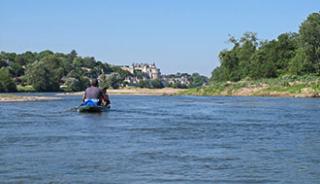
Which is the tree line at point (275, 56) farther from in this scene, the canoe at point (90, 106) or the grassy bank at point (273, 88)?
the canoe at point (90, 106)

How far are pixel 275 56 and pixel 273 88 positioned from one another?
2819 centimetres

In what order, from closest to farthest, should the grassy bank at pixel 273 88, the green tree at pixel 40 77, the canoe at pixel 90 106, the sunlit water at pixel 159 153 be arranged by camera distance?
the sunlit water at pixel 159 153 → the canoe at pixel 90 106 → the grassy bank at pixel 273 88 → the green tree at pixel 40 77

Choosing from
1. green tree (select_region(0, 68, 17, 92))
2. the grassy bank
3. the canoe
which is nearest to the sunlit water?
the canoe

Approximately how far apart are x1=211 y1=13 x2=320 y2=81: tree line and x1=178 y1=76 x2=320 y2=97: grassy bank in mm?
6795

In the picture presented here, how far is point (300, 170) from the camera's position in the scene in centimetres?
1862

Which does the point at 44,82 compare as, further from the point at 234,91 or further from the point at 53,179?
the point at 53,179

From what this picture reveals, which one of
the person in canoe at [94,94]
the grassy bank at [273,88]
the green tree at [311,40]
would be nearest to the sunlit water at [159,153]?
the person in canoe at [94,94]

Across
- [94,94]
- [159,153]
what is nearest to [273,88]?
[94,94]

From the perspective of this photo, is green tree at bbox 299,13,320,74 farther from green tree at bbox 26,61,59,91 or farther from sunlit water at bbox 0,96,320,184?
sunlit water at bbox 0,96,320,184

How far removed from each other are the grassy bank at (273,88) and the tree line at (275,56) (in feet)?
22.3

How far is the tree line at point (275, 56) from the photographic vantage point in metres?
119

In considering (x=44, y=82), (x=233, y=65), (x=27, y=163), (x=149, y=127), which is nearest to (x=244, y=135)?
(x=149, y=127)

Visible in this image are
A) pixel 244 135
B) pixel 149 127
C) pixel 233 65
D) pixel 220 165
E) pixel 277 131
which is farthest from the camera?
pixel 233 65

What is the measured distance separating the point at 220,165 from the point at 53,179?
5.58m
